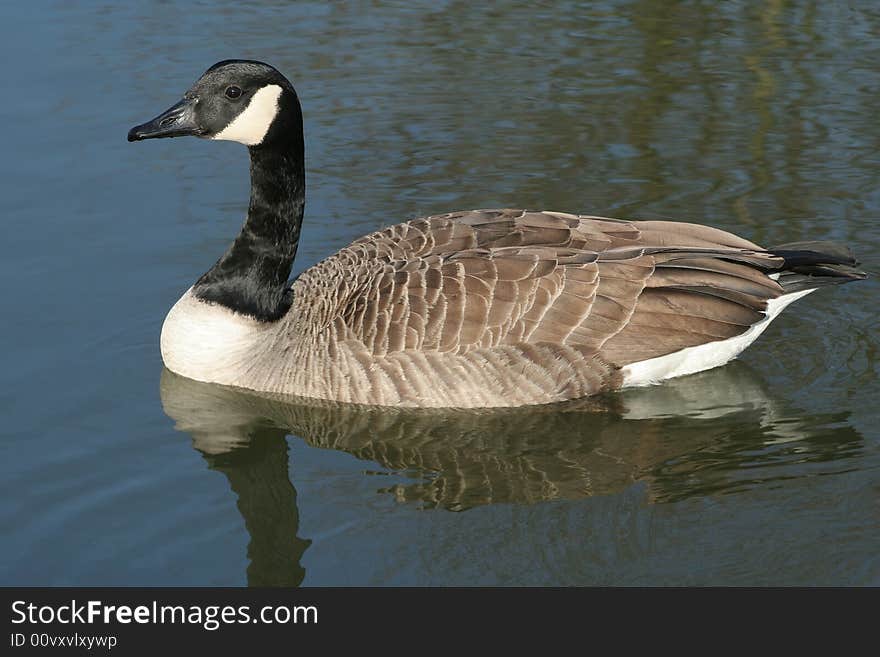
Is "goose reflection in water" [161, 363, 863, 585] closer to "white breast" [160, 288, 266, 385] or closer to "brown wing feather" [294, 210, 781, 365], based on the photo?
"white breast" [160, 288, 266, 385]

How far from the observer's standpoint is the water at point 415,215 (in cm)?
686

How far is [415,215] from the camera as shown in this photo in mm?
10719

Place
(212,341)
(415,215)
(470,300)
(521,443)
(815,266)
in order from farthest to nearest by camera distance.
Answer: (415,215) → (212,341) → (815,266) → (470,300) → (521,443)

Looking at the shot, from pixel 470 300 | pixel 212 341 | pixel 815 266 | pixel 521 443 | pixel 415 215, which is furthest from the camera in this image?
pixel 415 215

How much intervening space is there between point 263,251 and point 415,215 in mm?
2216

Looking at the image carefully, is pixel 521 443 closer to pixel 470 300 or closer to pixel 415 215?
pixel 470 300

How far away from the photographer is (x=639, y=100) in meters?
12.8

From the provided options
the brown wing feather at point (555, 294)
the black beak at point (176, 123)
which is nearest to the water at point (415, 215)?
the brown wing feather at point (555, 294)

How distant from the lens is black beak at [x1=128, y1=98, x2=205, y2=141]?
8312 millimetres

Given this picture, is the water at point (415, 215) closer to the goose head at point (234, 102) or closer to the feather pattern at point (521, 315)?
the feather pattern at point (521, 315)

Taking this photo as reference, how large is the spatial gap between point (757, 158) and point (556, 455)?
4.90 m

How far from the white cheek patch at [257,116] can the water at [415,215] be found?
170 cm

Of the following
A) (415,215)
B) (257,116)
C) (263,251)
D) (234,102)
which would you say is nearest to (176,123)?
(234,102)
